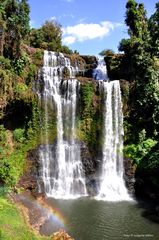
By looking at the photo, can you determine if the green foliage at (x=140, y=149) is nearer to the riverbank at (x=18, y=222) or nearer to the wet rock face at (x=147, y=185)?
the wet rock face at (x=147, y=185)

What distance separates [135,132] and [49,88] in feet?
27.0

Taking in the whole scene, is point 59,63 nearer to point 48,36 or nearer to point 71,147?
point 71,147

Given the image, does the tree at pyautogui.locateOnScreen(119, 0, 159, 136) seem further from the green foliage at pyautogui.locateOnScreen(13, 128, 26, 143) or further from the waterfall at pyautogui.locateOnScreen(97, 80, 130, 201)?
the green foliage at pyautogui.locateOnScreen(13, 128, 26, 143)

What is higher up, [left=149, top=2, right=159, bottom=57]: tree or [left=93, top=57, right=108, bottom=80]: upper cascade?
[left=149, top=2, right=159, bottom=57]: tree

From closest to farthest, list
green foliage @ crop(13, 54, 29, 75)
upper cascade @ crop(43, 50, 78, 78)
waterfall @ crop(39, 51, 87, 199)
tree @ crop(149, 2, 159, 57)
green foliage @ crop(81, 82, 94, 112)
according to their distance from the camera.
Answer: waterfall @ crop(39, 51, 87, 199)
green foliage @ crop(81, 82, 94, 112)
green foliage @ crop(13, 54, 29, 75)
upper cascade @ crop(43, 50, 78, 78)
tree @ crop(149, 2, 159, 57)

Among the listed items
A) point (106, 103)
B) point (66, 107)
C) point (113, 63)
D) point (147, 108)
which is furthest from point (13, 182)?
point (113, 63)

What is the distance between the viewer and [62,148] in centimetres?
3362

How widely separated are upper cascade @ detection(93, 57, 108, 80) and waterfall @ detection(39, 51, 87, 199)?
15.0ft

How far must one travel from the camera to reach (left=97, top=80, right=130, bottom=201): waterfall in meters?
32.5

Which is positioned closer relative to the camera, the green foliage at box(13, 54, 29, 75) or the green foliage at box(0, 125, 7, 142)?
the green foliage at box(0, 125, 7, 142)

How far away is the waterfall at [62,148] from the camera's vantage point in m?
32.4

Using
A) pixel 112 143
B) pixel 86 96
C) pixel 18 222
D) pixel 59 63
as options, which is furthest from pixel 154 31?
pixel 18 222

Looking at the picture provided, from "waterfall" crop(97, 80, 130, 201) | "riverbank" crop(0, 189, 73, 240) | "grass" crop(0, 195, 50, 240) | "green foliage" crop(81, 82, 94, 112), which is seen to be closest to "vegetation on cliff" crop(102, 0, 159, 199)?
"waterfall" crop(97, 80, 130, 201)

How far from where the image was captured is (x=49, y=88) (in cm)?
3462
